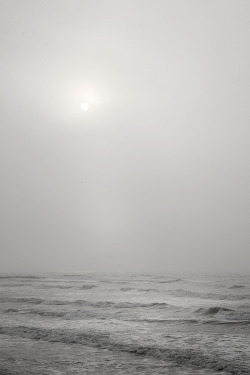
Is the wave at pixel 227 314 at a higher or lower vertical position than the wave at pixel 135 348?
higher

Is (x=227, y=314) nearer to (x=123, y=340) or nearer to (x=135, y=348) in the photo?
(x=123, y=340)

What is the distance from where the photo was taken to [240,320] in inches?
214

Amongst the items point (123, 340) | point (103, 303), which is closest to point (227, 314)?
point (123, 340)

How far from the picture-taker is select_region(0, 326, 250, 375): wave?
306 centimetres

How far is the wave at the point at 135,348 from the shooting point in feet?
10.0

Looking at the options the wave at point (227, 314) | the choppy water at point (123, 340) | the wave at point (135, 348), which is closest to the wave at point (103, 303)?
the choppy water at point (123, 340)

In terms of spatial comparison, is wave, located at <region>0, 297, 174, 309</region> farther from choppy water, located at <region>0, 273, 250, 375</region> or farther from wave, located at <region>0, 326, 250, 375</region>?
wave, located at <region>0, 326, 250, 375</region>

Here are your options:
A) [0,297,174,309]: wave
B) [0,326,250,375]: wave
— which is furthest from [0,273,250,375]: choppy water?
[0,297,174,309]: wave

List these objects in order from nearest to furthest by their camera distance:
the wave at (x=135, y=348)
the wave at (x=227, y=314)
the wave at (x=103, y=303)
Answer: the wave at (x=135, y=348) → the wave at (x=227, y=314) → the wave at (x=103, y=303)

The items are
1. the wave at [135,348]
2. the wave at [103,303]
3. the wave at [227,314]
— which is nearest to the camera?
the wave at [135,348]

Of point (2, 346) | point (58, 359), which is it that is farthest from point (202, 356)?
point (2, 346)

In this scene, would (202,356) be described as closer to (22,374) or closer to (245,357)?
(245,357)

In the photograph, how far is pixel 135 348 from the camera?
12.2ft

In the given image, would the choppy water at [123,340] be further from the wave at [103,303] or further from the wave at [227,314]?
the wave at [103,303]
